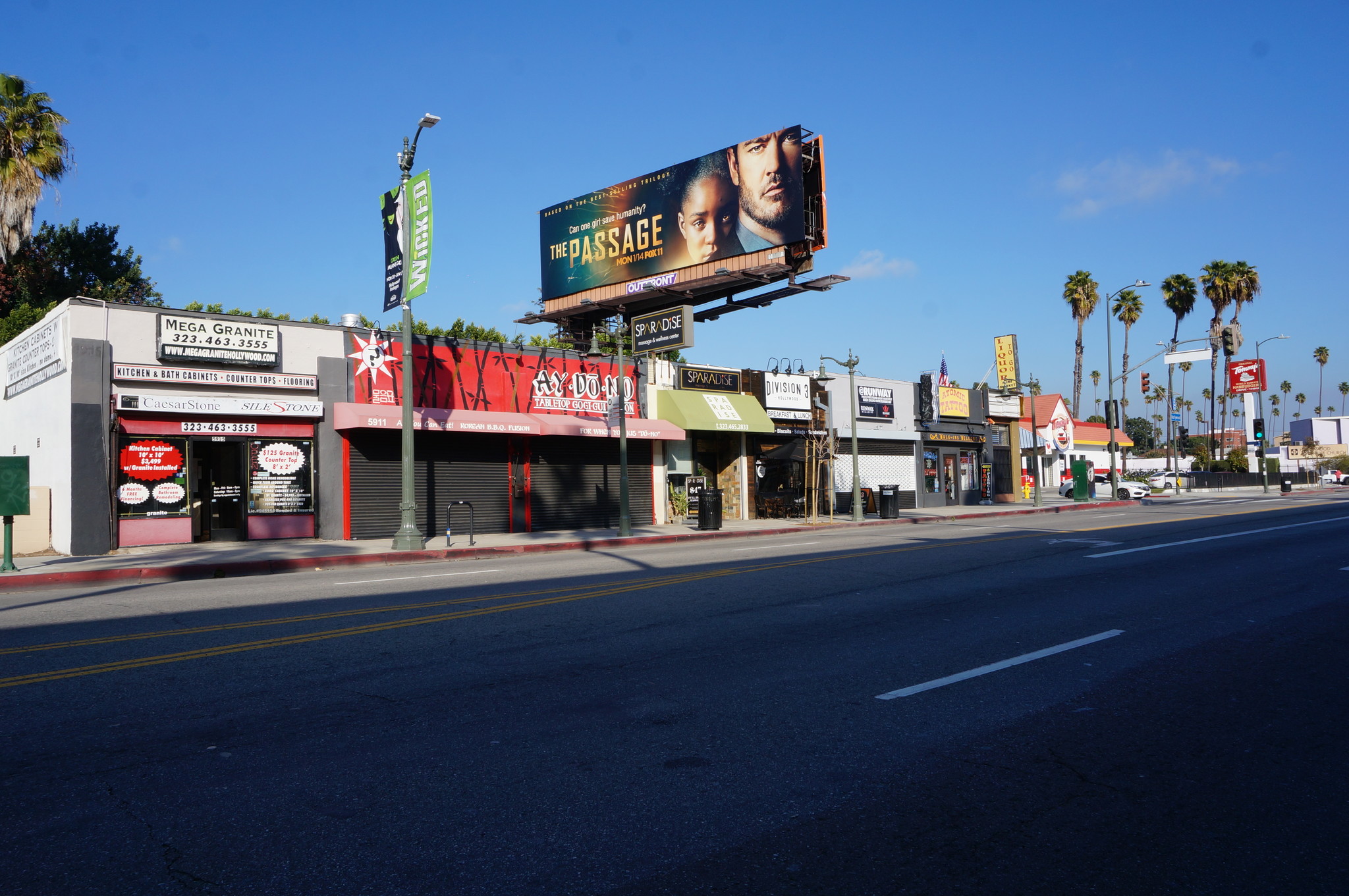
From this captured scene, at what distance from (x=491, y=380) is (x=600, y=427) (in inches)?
131

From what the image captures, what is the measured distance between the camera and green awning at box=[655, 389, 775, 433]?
2783 centimetres

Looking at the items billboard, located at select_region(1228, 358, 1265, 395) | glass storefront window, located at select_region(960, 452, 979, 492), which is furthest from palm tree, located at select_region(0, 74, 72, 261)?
billboard, located at select_region(1228, 358, 1265, 395)

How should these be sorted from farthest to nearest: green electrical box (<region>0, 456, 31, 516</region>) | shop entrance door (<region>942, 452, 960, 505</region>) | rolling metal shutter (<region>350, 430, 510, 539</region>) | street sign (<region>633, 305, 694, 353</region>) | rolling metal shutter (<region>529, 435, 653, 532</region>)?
shop entrance door (<region>942, 452, 960, 505</region>) → street sign (<region>633, 305, 694, 353</region>) → rolling metal shutter (<region>529, 435, 653, 532</region>) → rolling metal shutter (<region>350, 430, 510, 539</region>) → green electrical box (<region>0, 456, 31, 516</region>)

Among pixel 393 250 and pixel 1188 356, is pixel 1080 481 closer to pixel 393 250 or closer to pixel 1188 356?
pixel 1188 356

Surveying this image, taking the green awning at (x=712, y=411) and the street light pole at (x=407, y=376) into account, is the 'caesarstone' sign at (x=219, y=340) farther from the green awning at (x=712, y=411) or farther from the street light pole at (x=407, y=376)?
the green awning at (x=712, y=411)

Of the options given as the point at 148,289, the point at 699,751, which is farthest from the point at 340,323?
the point at 148,289

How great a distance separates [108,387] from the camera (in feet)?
59.3

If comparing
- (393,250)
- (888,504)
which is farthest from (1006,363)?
(393,250)

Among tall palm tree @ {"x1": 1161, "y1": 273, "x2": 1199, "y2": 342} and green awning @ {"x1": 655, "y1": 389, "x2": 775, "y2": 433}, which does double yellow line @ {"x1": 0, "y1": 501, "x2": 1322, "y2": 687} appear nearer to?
green awning @ {"x1": 655, "y1": 389, "x2": 775, "y2": 433}

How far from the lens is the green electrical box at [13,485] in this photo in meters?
14.1

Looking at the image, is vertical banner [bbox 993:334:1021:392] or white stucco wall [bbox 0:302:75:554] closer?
white stucco wall [bbox 0:302:75:554]

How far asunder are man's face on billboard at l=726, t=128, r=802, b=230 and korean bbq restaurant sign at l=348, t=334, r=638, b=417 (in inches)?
272

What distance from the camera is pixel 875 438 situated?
34969 millimetres

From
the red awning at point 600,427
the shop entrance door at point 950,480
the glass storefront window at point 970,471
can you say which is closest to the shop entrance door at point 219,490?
the red awning at point 600,427
